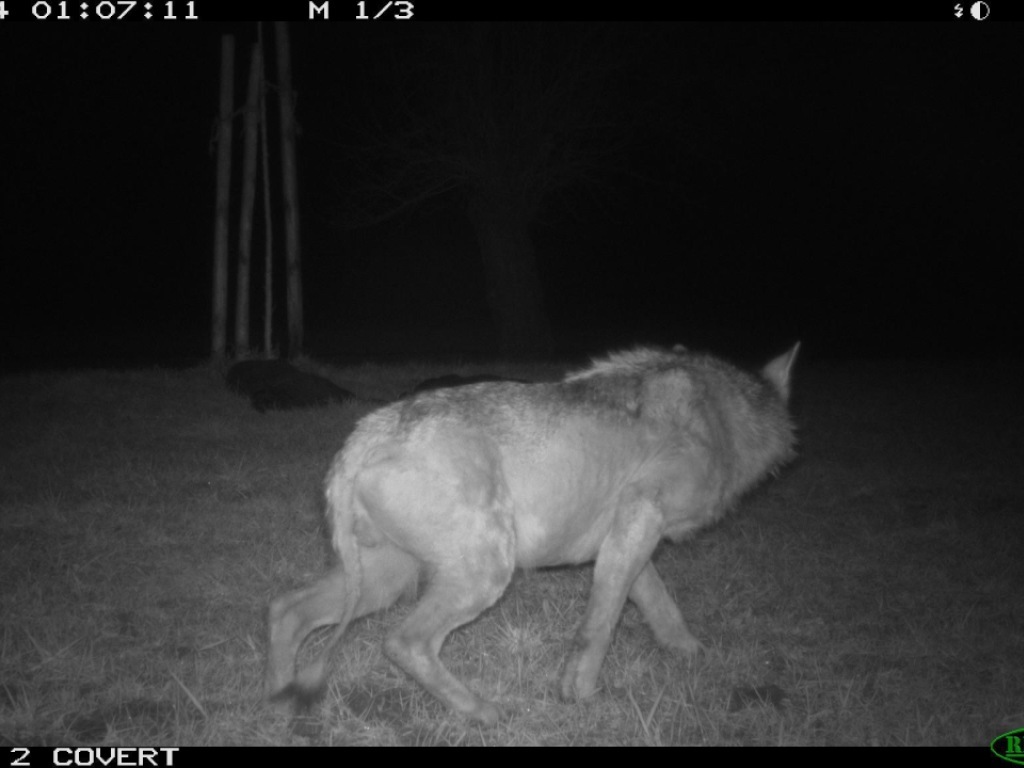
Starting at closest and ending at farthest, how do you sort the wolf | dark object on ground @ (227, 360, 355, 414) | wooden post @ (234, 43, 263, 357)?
the wolf, dark object on ground @ (227, 360, 355, 414), wooden post @ (234, 43, 263, 357)

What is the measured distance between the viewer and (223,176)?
50.6ft

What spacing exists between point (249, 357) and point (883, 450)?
31.8 feet

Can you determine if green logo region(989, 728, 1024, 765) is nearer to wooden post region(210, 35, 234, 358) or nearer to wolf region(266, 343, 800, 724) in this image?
wolf region(266, 343, 800, 724)

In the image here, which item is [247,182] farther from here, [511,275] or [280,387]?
[511,275]

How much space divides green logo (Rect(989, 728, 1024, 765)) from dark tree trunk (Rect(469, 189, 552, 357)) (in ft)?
53.5

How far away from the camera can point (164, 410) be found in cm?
1190

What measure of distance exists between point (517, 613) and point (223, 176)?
11.6 meters

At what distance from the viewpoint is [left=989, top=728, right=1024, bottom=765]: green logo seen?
4410 mm

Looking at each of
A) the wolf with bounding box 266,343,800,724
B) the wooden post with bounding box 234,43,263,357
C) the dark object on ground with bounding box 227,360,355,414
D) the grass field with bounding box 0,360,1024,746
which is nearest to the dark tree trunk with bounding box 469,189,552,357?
the wooden post with bounding box 234,43,263,357

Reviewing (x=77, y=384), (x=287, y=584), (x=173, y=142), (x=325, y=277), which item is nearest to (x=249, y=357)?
(x=77, y=384)

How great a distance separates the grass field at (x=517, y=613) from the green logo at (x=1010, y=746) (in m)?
0.08

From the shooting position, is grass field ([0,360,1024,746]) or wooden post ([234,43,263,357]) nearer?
grass field ([0,360,1024,746])

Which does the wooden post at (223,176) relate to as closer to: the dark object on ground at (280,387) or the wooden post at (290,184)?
the wooden post at (290,184)

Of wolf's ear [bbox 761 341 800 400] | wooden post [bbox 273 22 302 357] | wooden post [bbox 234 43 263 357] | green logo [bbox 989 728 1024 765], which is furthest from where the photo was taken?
wooden post [bbox 273 22 302 357]
